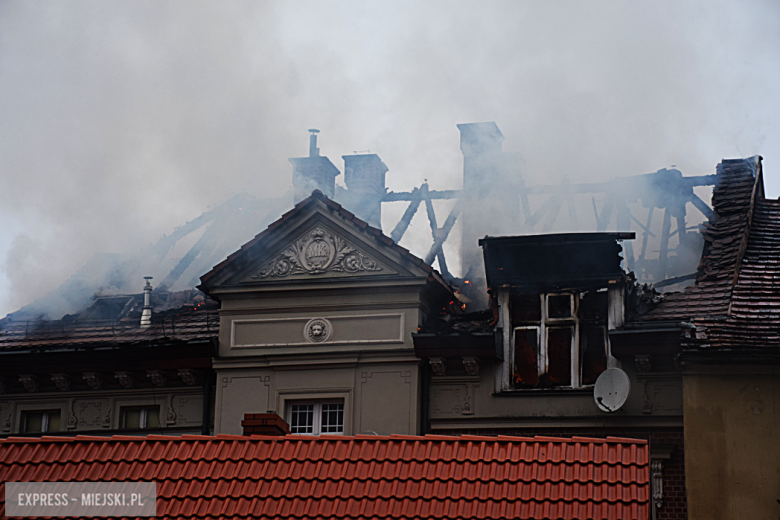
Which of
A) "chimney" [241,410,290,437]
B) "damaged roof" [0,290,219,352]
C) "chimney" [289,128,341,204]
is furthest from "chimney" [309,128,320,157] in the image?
"chimney" [241,410,290,437]

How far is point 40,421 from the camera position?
18531mm

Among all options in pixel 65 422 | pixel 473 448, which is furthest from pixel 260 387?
pixel 473 448

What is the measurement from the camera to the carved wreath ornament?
1753 cm

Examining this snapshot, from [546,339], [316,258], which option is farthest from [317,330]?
[546,339]

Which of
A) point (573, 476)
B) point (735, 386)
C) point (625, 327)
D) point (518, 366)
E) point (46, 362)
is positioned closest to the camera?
point (573, 476)

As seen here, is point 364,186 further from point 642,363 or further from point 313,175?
point 642,363

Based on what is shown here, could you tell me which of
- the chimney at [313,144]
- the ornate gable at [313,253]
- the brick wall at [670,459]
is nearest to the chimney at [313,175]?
the chimney at [313,144]

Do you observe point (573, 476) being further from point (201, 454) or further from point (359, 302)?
point (359, 302)

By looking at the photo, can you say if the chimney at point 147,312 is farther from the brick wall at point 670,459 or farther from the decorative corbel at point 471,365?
the brick wall at point 670,459

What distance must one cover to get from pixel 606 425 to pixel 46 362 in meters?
9.62

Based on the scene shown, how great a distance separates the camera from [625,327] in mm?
15570

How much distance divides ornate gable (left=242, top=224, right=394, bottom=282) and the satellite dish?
4.43m

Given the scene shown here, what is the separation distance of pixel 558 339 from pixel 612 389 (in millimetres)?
1597

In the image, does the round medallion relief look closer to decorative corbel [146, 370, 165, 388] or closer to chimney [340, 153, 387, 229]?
decorative corbel [146, 370, 165, 388]
